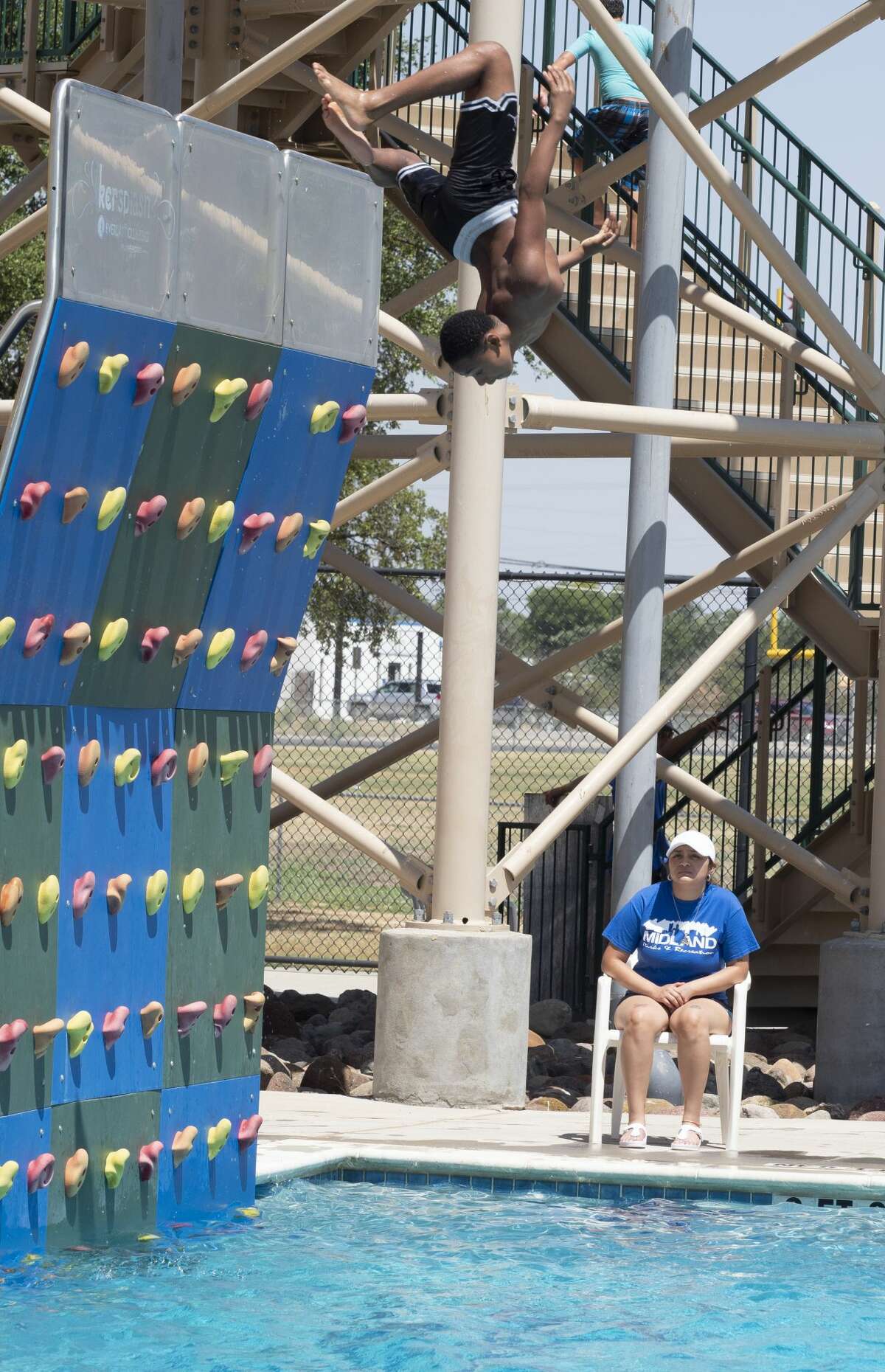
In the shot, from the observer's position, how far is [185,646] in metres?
6.50

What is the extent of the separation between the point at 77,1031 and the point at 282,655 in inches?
56.6

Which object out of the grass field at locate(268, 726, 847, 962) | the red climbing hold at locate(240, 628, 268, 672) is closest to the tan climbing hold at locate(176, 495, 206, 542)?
the red climbing hold at locate(240, 628, 268, 672)

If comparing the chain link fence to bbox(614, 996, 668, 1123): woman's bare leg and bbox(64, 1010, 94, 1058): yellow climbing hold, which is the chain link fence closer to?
bbox(614, 996, 668, 1123): woman's bare leg

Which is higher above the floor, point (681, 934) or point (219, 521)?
point (219, 521)

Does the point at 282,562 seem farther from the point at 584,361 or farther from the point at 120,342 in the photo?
the point at 584,361


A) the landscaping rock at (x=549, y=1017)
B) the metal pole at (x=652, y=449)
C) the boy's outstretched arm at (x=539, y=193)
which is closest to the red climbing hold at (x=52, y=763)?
the boy's outstretched arm at (x=539, y=193)

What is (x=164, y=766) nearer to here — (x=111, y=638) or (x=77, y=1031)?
(x=111, y=638)

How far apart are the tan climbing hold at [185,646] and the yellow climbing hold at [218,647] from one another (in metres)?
0.09

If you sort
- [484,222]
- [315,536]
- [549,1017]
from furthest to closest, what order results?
1. [549,1017]
2. [484,222]
3. [315,536]

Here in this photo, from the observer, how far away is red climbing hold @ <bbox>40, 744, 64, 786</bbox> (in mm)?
6035

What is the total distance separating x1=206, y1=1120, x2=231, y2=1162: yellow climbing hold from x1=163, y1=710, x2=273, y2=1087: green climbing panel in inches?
6.6

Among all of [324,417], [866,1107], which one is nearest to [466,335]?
[324,417]

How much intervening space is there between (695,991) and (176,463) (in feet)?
11.2

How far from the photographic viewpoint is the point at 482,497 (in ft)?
30.7
